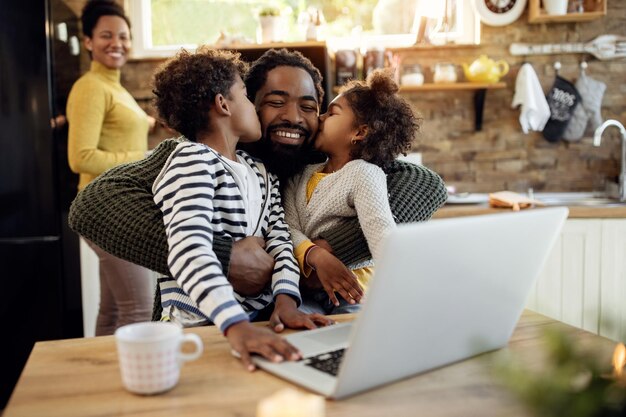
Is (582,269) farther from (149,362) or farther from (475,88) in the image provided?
(149,362)

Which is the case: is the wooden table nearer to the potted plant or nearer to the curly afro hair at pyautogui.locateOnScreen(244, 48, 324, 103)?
the curly afro hair at pyautogui.locateOnScreen(244, 48, 324, 103)

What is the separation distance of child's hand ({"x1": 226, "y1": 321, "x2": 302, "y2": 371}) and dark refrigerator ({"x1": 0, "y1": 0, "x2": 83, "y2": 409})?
96.2 inches

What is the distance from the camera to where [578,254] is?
9.30 feet

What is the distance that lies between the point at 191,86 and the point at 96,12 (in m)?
1.75

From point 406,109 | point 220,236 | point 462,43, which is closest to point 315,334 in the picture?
point 220,236

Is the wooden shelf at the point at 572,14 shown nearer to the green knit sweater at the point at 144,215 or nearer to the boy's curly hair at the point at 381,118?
the boy's curly hair at the point at 381,118

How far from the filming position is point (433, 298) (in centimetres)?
78

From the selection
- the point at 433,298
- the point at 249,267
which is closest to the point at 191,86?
the point at 249,267

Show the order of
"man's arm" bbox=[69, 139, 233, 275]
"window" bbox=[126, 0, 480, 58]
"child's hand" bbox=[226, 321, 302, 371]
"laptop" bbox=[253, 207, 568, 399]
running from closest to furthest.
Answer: "laptop" bbox=[253, 207, 568, 399], "child's hand" bbox=[226, 321, 302, 371], "man's arm" bbox=[69, 139, 233, 275], "window" bbox=[126, 0, 480, 58]

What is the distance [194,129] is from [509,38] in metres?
2.52

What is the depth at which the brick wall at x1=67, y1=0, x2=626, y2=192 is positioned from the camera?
11.3 feet

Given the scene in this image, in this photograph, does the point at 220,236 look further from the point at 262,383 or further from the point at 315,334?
the point at 262,383

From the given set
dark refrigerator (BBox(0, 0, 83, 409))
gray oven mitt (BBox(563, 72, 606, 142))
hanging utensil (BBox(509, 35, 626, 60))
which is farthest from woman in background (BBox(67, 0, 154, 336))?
gray oven mitt (BBox(563, 72, 606, 142))

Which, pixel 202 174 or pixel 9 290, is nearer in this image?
pixel 202 174
